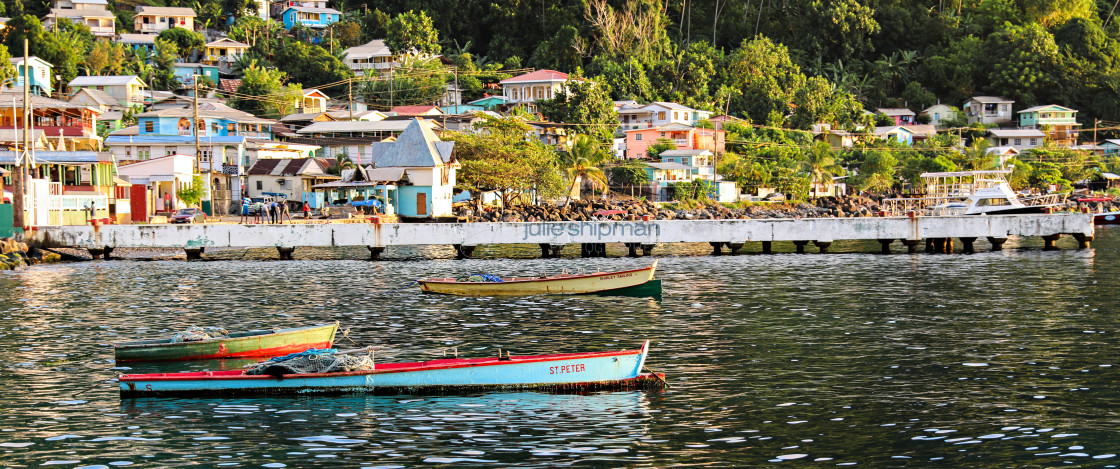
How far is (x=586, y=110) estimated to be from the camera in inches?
4250

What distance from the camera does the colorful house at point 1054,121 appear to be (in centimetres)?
13675

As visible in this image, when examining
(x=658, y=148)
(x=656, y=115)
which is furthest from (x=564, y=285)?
(x=656, y=115)

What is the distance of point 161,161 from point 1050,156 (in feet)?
328

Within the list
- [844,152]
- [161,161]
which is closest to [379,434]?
[161,161]

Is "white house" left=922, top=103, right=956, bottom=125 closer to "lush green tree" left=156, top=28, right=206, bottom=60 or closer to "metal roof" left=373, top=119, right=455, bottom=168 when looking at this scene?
"metal roof" left=373, top=119, right=455, bottom=168

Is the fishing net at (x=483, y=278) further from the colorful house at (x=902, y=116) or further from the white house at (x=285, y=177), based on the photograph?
the colorful house at (x=902, y=116)

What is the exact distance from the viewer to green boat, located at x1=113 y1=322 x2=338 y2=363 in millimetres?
26672

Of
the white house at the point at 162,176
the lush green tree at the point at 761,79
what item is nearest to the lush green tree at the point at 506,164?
the white house at the point at 162,176

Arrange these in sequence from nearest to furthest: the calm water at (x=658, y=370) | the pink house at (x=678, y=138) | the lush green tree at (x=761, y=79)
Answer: the calm water at (x=658, y=370), the pink house at (x=678, y=138), the lush green tree at (x=761, y=79)

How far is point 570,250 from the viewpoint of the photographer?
217 ft

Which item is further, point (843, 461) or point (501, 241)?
point (501, 241)

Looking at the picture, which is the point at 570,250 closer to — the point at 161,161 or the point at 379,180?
the point at 379,180

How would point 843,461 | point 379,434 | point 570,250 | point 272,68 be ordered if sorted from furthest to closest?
point 272,68, point 570,250, point 379,434, point 843,461

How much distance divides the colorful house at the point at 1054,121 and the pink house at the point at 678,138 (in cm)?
5152
